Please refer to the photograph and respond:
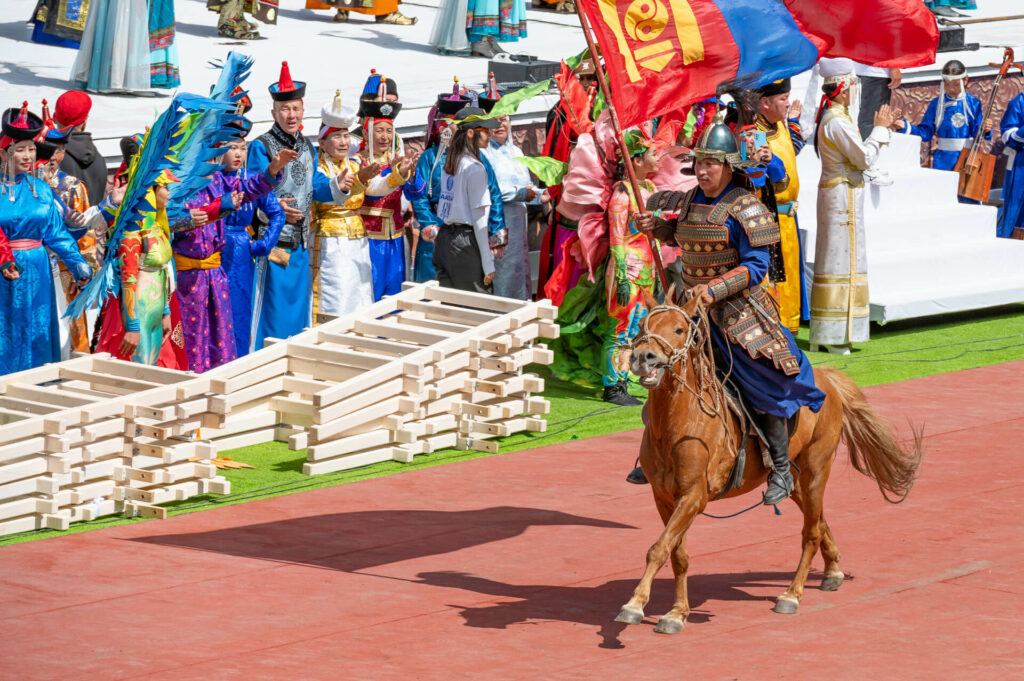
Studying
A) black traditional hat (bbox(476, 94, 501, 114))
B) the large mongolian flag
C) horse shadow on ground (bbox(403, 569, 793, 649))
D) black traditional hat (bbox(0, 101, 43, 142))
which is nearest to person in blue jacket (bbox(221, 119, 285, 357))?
black traditional hat (bbox(0, 101, 43, 142))

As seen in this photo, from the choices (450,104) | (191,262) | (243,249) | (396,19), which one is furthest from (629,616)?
(396,19)

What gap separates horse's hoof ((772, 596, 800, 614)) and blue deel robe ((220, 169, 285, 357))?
497 centimetres

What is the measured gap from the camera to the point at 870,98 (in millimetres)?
17125

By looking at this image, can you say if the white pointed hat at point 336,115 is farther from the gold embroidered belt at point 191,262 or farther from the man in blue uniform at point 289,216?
the gold embroidered belt at point 191,262

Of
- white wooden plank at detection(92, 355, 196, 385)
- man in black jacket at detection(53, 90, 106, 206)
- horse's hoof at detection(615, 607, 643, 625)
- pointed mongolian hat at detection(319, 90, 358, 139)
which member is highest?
pointed mongolian hat at detection(319, 90, 358, 139)

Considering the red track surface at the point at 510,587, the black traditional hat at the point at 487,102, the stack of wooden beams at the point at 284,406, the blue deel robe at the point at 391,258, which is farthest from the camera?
the black traditional hat at the point at 487,102

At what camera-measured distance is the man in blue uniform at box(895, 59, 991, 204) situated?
683 inches

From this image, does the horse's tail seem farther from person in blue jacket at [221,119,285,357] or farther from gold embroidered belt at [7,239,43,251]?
gold embroidered belt at [7,239,43,251]

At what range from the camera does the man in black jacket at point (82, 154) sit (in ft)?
35.9

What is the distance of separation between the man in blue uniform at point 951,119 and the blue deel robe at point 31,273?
10.3 metres

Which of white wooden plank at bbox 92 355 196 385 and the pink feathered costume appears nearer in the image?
white wooden plank at bbox 92 355 196 385

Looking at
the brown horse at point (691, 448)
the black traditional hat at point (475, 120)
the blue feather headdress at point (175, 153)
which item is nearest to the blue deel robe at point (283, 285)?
the black traditional hat at point (475, 120)

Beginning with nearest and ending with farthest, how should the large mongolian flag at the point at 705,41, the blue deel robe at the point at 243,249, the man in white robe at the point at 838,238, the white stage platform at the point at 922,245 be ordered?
the large mongolian flag at the point at 705,41 < the blue deel robe at the point at 243,249 < the man in white robe at the point at 838,238 < the white stage platform at the point at 922,245

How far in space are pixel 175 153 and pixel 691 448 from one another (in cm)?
413
